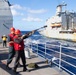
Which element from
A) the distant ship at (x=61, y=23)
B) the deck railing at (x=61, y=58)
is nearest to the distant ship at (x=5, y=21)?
the deck railing at (x=61, y=58)

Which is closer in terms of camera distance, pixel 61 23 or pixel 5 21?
pixel 5 21

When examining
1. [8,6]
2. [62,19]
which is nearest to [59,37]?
[62,19]

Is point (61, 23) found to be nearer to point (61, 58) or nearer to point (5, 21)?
point (5, 21)

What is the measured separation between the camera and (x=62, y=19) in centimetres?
7062

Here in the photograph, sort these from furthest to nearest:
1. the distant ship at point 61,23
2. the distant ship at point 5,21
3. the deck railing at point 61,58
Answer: the distant ship at point 61,23
the distant ship at point 5,21
the deck railing at point 61,58

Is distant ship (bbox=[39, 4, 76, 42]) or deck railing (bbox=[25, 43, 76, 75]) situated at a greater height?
distant ship (bbox=[39, 4, 76, 42])

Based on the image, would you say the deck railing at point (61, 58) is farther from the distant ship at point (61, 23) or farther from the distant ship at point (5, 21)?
the distant ship at point (61, 23)

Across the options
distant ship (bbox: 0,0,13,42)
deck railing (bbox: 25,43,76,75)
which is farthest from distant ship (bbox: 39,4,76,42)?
deck railing (bbox: 25,43,76,75)

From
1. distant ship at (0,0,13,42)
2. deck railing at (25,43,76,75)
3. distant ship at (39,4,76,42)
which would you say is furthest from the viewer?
distant ship at (39,4,76,42)

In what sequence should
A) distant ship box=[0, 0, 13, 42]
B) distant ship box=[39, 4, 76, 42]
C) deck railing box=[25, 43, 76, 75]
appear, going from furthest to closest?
1. distant ship box=[39, 4, 76, 42]
2. distant ship box=[0, 0, 13, 42]
3. deck railing box=[25, 43, 76, 75]

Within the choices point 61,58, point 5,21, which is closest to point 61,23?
point 5,21

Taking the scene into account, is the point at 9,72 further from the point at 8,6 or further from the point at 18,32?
the point at 8,6

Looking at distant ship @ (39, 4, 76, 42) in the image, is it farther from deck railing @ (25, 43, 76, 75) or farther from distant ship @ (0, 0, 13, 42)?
deck railing @ (25, 43, 76, 75)

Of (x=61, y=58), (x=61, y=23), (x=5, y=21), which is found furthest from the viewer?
(x=61, y=23)
